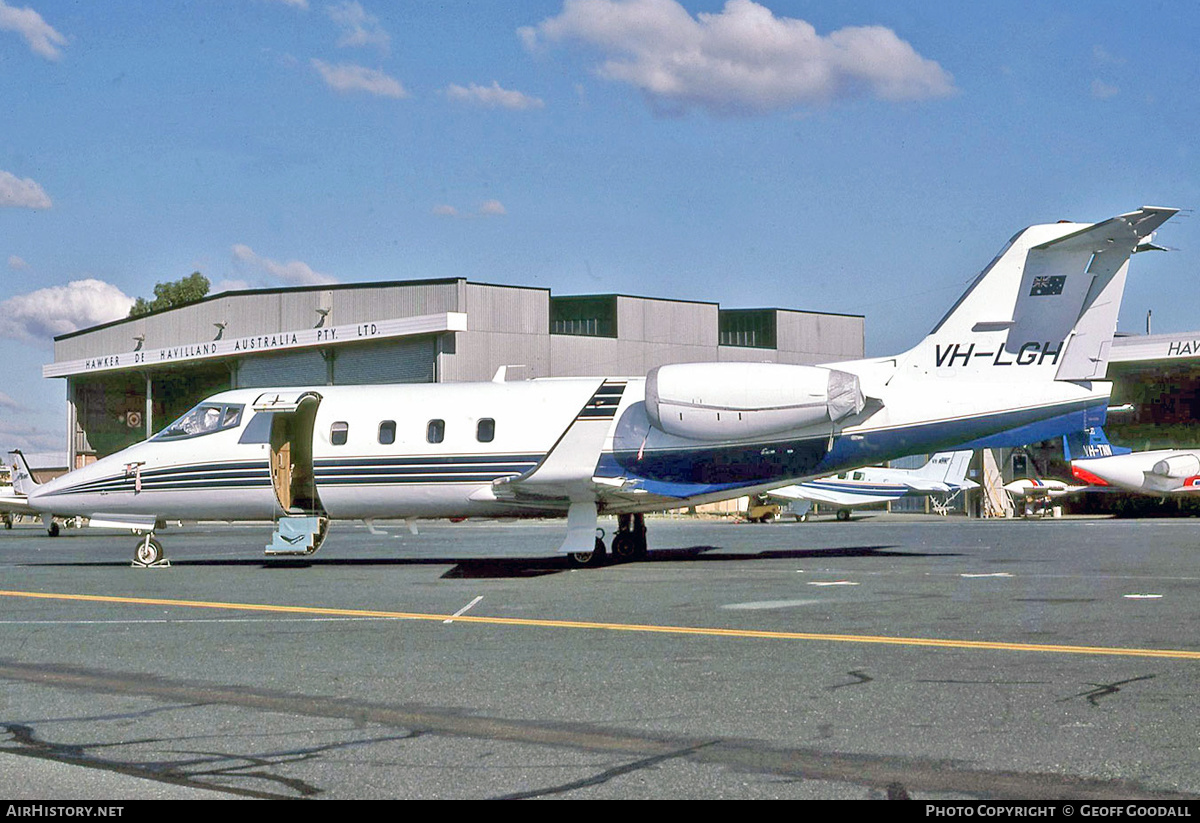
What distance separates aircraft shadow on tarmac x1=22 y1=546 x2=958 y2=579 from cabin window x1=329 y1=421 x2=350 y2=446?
2.39 meters

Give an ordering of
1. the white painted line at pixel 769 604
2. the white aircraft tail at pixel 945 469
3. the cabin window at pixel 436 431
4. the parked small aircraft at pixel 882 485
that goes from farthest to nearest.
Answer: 1. the white aircraft tail at pixel 945 469
2. the parked small aircraft at pixel 882 485
3. the cabin window at pixel 436 431
4. the white painted line at pixel 769 604

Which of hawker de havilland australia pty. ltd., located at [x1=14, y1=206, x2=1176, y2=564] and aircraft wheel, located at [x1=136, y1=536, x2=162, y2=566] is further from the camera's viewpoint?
aircraft wheel, located at [x1=136, y1=536, x2=162, y2=566]

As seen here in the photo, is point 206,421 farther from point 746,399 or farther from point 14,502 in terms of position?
point 14,502

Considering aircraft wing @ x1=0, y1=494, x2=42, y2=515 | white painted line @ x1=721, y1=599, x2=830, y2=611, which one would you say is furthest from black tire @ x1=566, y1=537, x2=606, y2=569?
aircraft wing @ x1=0, y1=494, x2=42, y2=515

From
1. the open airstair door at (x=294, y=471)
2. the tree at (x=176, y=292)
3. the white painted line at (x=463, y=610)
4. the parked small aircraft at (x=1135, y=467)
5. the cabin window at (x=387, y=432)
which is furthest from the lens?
the tree at (x=176, y=292)

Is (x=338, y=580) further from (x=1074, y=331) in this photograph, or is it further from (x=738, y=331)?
(x=738, y=331)

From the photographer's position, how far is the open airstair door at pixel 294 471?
22.0 metres

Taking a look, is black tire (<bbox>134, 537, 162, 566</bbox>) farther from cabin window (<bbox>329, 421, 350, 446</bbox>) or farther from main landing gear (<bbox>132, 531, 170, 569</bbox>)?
cabin window (<bbox>329, 421, 350, 446</bbox>)

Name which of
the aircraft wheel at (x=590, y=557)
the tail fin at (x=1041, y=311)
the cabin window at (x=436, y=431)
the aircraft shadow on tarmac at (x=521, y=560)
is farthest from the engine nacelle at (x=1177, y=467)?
the cabin window at (x=436, y=431)

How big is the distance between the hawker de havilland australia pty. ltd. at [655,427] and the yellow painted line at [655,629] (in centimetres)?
578

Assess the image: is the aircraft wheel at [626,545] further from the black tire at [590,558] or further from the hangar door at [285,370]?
the hangar door at [285,370]

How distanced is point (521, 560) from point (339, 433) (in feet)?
13.9

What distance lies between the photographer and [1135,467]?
50.3 metres

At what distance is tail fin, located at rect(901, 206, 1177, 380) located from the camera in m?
20.9
